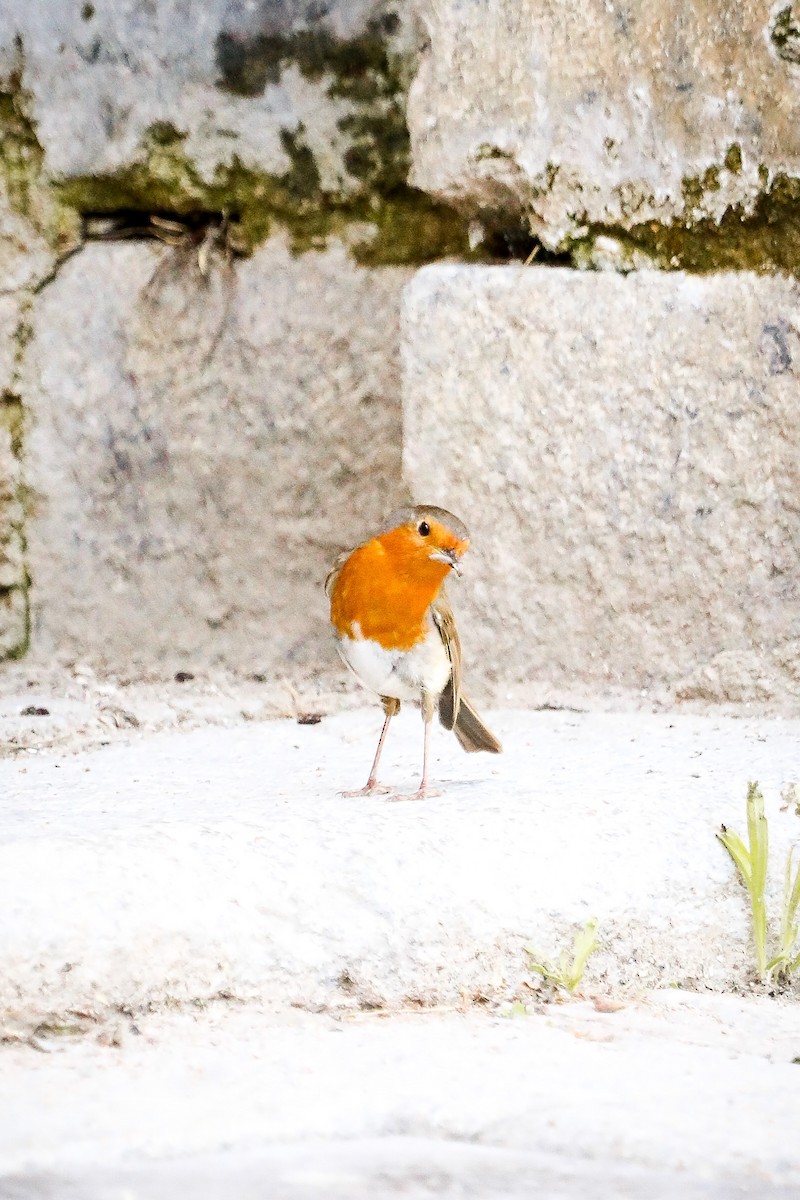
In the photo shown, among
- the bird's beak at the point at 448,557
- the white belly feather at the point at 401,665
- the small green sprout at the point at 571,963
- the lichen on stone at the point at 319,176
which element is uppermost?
the lichen on stone at the point at 319,176

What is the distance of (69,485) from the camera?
4.20m

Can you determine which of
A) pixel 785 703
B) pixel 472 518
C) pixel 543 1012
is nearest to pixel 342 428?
pixel 472 518

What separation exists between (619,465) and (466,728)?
75 cm

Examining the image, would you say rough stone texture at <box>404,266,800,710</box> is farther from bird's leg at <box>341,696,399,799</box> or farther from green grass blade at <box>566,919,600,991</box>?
green grass blade at <box>566,919,600,991</box>

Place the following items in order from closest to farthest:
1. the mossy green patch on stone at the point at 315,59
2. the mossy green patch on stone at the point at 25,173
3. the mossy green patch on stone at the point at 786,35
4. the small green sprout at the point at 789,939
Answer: the small green sprout at the point at 789,939 < the mossy green patch on stone at the point at 786,35 < the mossy green patch on stone at the point at 315,59 < the mossy green patch on stone at the point at 25,173

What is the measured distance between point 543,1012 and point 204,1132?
A: 70cm

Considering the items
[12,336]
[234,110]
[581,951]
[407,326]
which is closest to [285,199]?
[234,110]

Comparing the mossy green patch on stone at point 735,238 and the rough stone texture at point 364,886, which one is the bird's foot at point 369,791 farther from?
the mossy green patch on stone at point 735,238

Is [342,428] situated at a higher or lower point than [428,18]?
lower

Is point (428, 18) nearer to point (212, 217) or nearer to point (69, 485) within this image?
point (212, 217)

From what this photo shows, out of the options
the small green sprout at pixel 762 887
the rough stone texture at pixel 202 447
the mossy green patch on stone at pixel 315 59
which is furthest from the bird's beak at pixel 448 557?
the mossy green patch on stone at pixel 315 59

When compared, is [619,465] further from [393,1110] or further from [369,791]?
[393,1110]

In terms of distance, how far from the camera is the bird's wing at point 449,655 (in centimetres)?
323

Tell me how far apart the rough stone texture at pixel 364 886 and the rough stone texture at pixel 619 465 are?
59 cm
